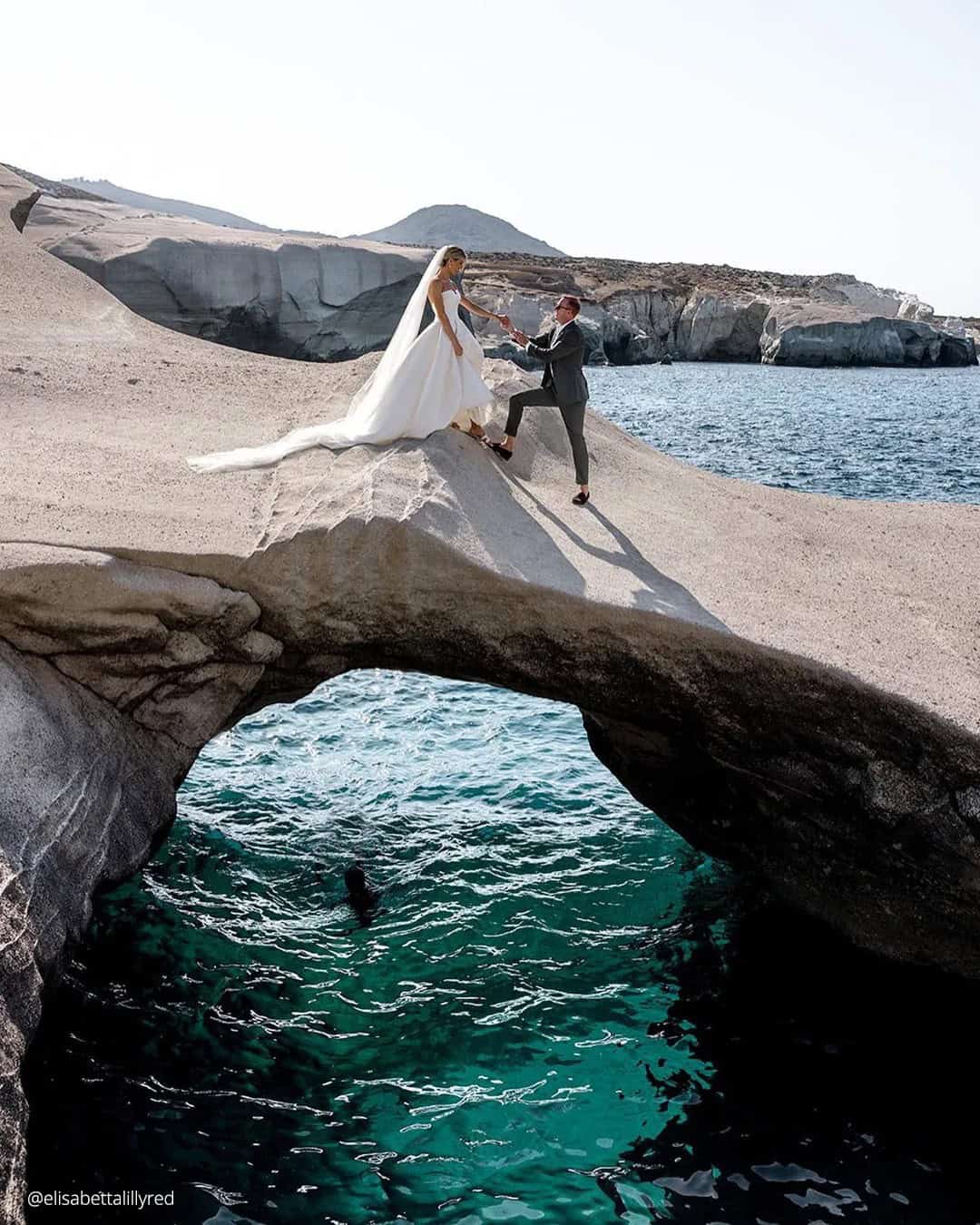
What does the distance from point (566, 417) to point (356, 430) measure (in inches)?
79.0

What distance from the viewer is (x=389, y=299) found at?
4744 centimetres

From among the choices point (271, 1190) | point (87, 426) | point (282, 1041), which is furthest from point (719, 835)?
point (87, 426)

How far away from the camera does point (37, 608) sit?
9164mm

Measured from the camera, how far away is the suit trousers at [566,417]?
445 inches

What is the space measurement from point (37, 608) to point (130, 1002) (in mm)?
3265

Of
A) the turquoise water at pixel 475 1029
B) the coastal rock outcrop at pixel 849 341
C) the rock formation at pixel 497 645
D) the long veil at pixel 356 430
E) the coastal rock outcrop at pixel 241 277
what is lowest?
the turquoise water at pixel 475 1029

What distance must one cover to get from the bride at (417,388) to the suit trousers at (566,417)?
344mm

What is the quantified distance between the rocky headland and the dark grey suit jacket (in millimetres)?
30387

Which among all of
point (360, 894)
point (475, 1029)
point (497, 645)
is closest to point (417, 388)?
point (497, 645)

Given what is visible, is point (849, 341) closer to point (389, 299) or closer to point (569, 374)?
point (389, 299)

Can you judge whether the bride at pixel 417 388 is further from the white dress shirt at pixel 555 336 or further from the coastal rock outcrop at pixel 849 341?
the coastal rock outcrop at pixel 849 341

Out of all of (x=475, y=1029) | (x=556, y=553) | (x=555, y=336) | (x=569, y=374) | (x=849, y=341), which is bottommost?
(x=475, y=1029)

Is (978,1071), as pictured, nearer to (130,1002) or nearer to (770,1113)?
(770,1113)

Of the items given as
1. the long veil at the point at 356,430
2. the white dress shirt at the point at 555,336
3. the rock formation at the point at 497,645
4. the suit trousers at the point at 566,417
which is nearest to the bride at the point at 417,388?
the long veil at the point at 356,430
